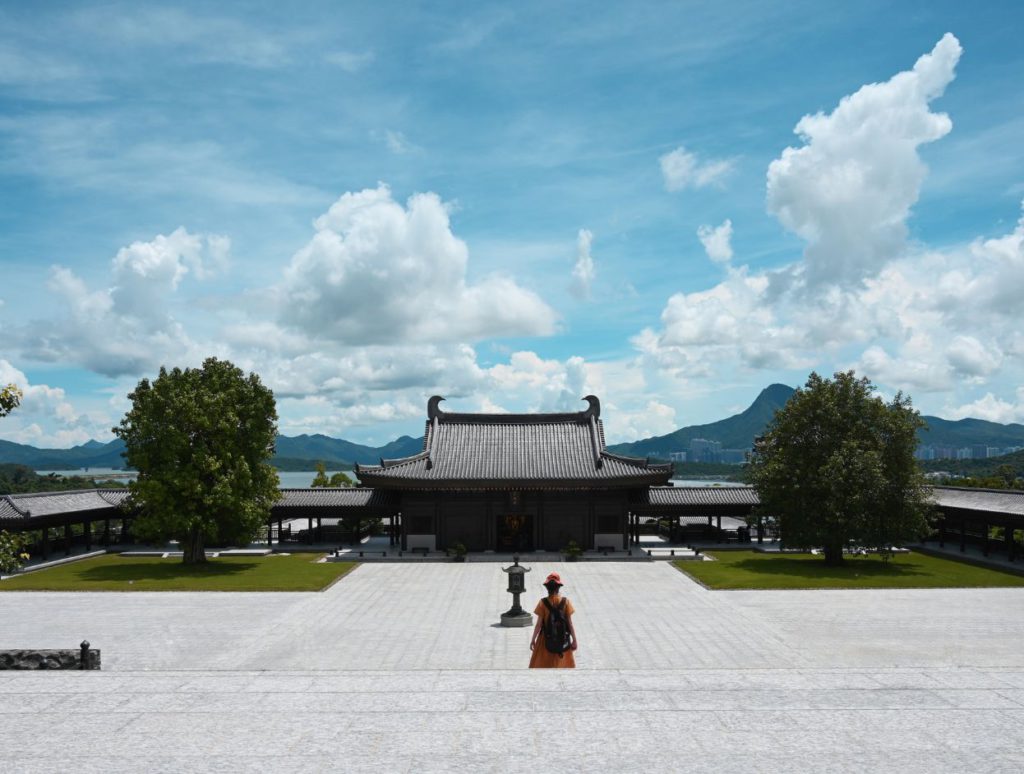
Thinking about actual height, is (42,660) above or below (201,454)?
below

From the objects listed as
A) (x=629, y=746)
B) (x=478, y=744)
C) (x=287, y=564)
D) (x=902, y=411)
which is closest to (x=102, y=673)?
(x=478, y=744)

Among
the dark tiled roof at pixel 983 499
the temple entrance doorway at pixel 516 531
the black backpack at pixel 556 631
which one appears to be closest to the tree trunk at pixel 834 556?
the dark tiled roof at pixel 983 499

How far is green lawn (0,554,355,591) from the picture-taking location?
29.9m

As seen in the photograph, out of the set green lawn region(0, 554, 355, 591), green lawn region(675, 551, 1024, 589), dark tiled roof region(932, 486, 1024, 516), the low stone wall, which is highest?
dark tiled roof region(932, 486, 1024, 516)

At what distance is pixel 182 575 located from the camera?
3303 centimetres

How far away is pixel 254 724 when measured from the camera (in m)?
12.2

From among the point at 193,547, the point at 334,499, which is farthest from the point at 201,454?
the point at 334,499

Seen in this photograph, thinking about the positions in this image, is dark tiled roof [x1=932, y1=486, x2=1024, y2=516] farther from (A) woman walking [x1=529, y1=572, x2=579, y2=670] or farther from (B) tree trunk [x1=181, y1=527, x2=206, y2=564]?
(B) tree trunk [x1=181, y1=527, x2=206, y2=564]

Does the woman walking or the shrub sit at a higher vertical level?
the shrub

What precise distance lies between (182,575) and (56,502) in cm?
1207

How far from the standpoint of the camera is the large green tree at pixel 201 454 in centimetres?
3409

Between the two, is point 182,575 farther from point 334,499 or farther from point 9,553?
point 9,553

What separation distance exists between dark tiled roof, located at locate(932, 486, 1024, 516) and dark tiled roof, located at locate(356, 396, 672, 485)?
49.0 feet

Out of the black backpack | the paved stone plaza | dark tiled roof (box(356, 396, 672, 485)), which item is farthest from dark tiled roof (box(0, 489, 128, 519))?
the black backpack
